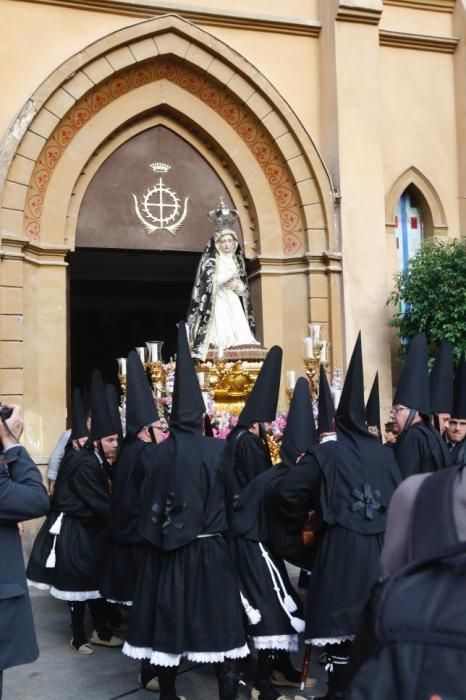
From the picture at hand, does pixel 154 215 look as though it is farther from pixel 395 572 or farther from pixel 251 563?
pixel 395 572

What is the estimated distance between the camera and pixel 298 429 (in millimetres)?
5719

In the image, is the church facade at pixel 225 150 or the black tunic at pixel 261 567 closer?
the black tunic at pixel 261 567

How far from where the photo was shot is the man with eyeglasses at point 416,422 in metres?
6.23

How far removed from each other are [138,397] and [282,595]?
180 centimetres

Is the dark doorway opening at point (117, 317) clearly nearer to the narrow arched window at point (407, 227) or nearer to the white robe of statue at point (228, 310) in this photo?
the narrow arched window at point (407, 227)

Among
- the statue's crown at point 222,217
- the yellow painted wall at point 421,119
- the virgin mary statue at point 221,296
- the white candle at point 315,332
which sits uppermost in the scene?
the yellow painted wall at point 421,119

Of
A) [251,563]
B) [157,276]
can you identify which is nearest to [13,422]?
[251,563]

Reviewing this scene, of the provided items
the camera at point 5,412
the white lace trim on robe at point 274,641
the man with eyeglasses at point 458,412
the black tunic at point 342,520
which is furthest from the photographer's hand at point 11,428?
the man with eyeglasses at point 458,412

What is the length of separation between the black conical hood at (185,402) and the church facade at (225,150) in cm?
640

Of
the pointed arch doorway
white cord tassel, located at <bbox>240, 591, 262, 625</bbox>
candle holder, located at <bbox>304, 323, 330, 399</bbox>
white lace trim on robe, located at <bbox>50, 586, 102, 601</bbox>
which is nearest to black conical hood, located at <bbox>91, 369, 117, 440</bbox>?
white lace trim on robe, located at <bbox>50, 586, 102, 601</bbox>

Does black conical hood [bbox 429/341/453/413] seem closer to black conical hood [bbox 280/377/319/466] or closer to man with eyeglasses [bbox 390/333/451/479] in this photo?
man with eyeglasses [bbox 390/333/451/479]

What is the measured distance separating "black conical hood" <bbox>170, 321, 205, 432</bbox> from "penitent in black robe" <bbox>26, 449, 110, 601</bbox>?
189 centimetres

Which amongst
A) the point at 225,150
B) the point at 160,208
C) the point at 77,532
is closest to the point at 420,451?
the point at 77,532

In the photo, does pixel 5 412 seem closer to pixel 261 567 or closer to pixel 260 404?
pixel 261 567
